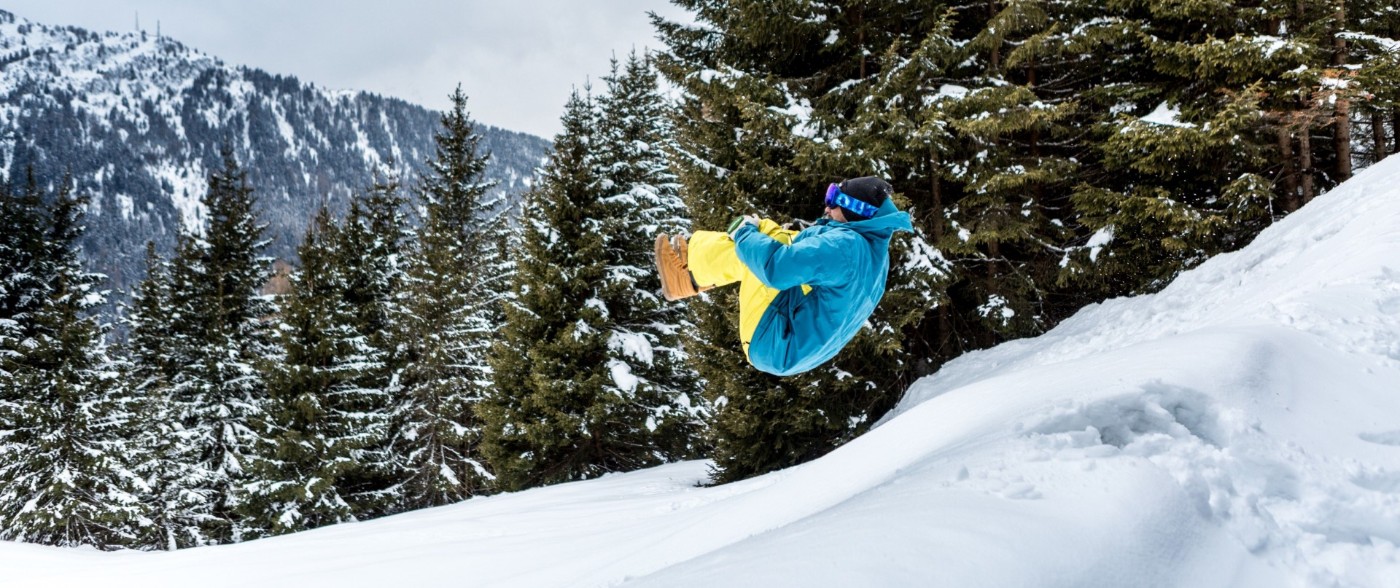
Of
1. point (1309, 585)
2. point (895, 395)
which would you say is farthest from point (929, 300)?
point (1309, 585)

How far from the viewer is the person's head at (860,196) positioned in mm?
4027

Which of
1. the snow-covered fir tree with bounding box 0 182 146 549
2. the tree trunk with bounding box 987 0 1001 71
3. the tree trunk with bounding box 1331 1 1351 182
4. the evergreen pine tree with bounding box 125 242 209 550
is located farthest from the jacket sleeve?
the snow-covered fir tree with bounding box 0 182 146 549

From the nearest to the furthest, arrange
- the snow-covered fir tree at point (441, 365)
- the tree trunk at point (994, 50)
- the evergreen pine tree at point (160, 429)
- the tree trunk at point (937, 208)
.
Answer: the tree trunk at point (994, 50) < the tree trunk at point (937, 208) < the evergreen pine tree at point (160, 429) < the snow-covered fir tree at point (441, 365)

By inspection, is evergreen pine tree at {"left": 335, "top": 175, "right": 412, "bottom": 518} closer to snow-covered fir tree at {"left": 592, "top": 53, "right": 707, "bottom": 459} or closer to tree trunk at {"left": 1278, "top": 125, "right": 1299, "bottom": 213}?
snow-covered fir tree at {"left": 592, "top": 53, "right": 707, "bottom": 459}

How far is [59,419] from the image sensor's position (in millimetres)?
16516

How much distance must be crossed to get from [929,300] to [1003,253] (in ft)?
8.14

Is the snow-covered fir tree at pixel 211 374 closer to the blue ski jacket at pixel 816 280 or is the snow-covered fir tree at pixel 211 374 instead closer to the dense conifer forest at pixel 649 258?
the dense conifer forest at pixel 649 258

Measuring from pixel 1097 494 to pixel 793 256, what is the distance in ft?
6.01

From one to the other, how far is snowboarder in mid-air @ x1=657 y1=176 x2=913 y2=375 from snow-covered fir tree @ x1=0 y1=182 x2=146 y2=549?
63.4 feet

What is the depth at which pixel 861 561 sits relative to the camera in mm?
1924

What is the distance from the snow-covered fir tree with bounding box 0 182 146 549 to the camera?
16.1 m

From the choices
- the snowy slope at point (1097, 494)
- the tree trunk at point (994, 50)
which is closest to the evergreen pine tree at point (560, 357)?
the snowy slope at point (1097, 494)

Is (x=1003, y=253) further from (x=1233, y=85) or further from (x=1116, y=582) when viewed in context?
(x=1116, y=582)

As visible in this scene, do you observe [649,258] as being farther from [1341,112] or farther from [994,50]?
[1341,112]
